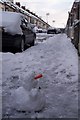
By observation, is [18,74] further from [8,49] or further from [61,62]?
[8,49]

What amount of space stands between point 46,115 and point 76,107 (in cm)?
58

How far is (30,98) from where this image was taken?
4.39 m

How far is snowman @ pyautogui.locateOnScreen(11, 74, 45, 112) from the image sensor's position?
172 inches

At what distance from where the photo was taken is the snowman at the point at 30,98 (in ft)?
14.4

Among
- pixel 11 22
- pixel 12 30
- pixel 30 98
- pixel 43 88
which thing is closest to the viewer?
pixel 30 98

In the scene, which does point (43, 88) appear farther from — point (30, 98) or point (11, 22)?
point (11, 22)

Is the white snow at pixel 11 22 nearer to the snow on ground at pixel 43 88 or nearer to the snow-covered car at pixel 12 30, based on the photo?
the snow-covered car at pixel 12 30

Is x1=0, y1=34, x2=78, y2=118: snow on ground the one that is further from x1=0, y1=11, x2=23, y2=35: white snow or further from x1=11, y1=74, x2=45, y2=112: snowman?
x1=0, y1=11, x2=23, y2=35: white snow

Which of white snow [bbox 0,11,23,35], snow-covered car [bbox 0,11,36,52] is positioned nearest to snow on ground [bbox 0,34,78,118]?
snow-covered car [bbox 0,11,36,52]

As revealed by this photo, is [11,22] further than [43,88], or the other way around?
[11,22]

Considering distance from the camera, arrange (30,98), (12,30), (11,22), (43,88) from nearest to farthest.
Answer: (30,98), (43,88), (12,30), (11,22)

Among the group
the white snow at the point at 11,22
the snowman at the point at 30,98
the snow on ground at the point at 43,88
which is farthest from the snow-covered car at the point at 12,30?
the snowman at the point at 30,98

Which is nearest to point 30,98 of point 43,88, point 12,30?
point 43,88

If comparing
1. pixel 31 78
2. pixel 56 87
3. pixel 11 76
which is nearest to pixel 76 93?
pixel 56 87
